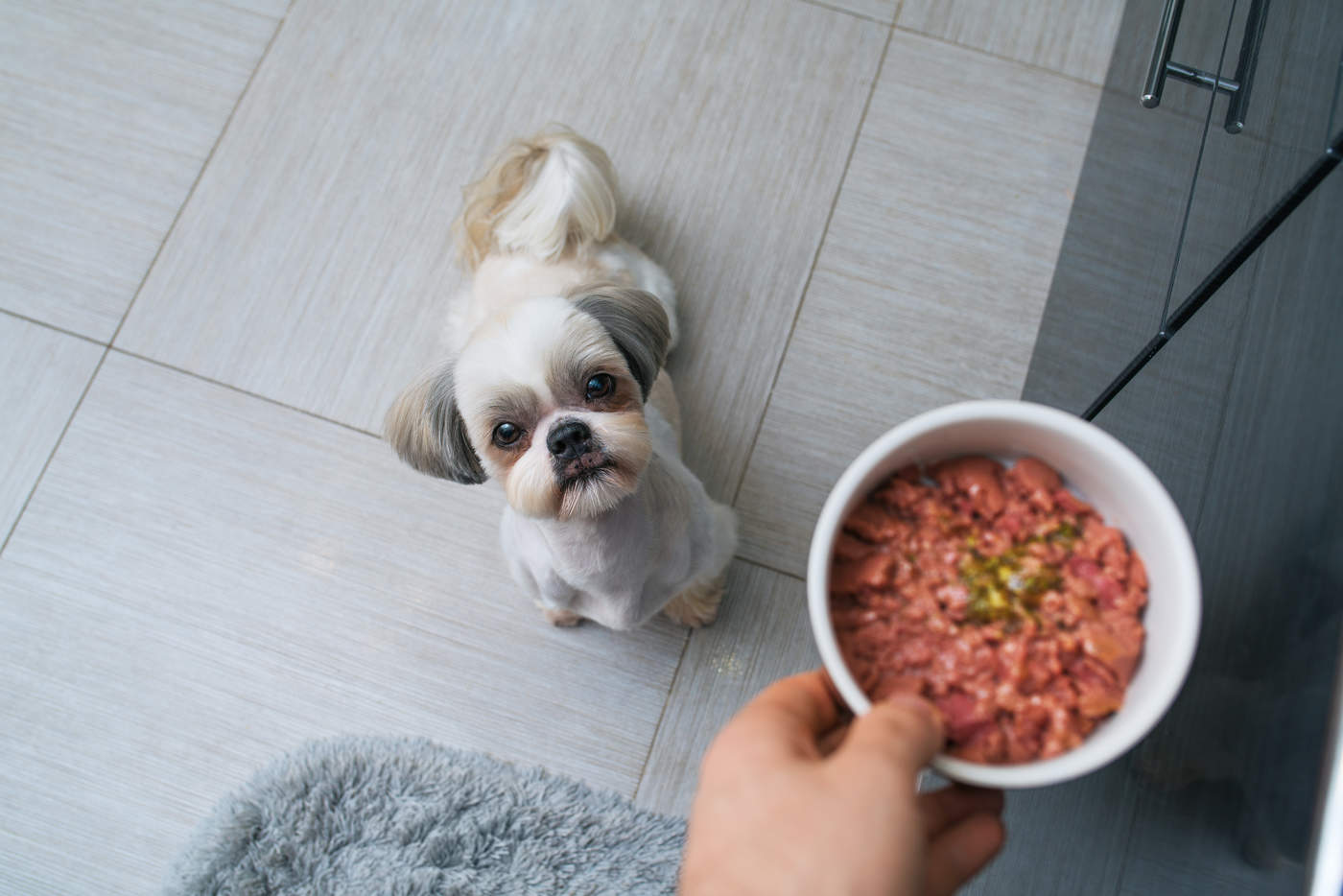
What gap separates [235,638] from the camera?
1.43 metres

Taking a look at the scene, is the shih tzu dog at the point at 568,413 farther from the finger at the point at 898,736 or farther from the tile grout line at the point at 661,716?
the finger at the point at 898,736

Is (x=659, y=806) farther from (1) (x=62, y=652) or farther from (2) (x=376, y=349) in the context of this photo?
(1) (x=62, y=652)

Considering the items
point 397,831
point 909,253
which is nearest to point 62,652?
point 397,831

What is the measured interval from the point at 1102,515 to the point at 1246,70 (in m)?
0.42

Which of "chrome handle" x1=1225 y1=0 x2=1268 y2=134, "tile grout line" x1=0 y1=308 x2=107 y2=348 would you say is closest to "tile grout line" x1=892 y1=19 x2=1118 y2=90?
"chrome handle" x1=1225 y1=0 x2=1268 y2=134

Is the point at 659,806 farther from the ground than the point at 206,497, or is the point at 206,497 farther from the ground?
the point at 206,497

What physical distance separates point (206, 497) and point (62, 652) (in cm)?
34

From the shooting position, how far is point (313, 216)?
159 centimetres

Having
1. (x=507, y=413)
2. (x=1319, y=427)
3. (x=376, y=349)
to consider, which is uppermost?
(x=1319, y=427)

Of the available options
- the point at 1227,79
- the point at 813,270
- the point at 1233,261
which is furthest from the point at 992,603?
the point at 813,270

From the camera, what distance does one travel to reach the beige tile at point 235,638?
138cm

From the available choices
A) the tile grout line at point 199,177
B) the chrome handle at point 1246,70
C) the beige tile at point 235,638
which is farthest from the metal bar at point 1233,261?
the tile grout line at point 199,177

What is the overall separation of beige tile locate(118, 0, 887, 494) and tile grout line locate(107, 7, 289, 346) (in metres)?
0.01

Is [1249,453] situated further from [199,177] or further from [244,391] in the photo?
[199,177]
